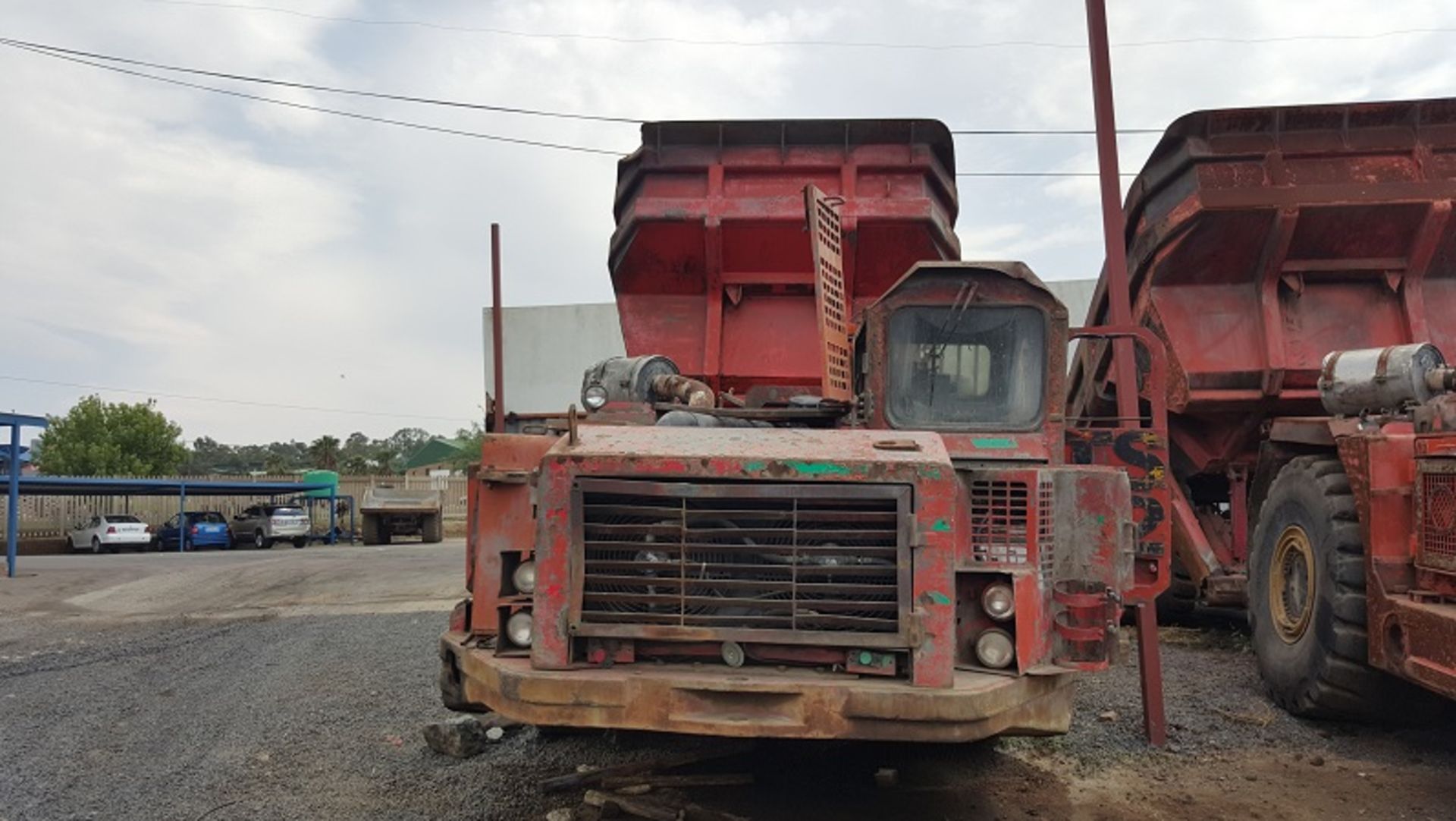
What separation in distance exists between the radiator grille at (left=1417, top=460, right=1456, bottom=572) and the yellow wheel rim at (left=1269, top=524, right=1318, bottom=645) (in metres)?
0.85

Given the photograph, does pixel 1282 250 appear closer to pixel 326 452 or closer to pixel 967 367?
pixel 967 367

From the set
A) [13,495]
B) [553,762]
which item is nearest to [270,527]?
[13,495]

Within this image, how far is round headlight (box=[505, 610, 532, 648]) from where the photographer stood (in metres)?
3.74

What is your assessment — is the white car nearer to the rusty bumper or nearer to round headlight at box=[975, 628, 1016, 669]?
the rusty bumper

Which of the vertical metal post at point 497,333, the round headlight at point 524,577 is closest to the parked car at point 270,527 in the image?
the vertical metal post at point 497,333

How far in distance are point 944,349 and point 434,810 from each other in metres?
3.10

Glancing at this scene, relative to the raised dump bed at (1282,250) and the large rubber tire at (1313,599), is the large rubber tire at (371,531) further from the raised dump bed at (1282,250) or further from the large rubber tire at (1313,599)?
the large rubber tire at (1313,599)

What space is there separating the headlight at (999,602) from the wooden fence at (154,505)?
2778cm

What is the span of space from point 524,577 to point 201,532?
2881 cm

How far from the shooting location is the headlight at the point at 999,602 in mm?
3588

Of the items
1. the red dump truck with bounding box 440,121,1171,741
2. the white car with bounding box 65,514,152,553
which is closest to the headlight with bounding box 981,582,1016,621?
the red dump truck with bounding box 440,121,1171,741

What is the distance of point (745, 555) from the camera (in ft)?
11.8

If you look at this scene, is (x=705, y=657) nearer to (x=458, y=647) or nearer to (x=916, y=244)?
(x=458, y=647)

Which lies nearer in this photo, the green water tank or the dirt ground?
the dirt ground
